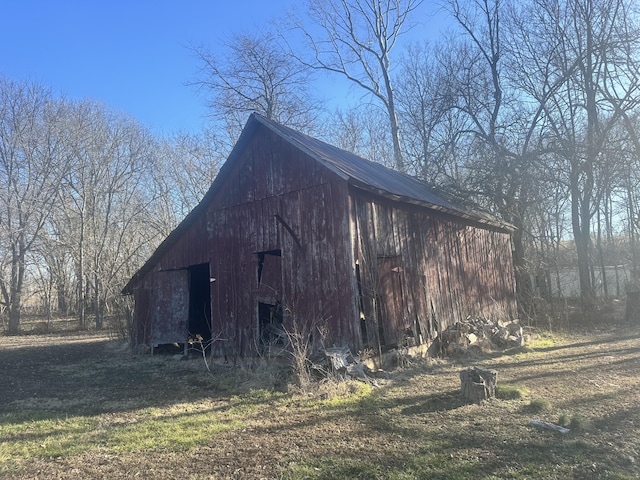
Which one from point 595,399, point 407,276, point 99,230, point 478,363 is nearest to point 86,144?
point 99,230

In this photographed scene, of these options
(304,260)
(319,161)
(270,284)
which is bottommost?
(270,284)

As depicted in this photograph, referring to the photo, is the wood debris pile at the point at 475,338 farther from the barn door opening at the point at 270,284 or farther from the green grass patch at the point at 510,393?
the barn door opening at the point at 270,284

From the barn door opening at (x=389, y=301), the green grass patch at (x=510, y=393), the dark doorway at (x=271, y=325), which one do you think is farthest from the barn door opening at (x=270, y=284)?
A: the green grass patch at (x=510, y=393)

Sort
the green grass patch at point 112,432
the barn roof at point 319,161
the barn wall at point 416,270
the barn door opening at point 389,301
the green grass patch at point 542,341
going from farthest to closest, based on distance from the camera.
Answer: the green grass patch at point 542,341 < the barn door opening at point 389,301 < the barn wall at point 416,270 < the barn roof at point 319,161 < the green grass patch at point 112,432

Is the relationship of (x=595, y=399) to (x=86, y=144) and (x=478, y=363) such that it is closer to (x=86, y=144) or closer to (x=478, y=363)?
(x=478, y=363)

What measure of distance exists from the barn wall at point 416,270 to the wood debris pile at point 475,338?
383 mm

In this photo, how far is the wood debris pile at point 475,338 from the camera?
11586mm

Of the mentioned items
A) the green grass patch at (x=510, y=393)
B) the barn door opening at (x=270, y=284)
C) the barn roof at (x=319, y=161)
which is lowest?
the green grass patch at (x=510, y=393)

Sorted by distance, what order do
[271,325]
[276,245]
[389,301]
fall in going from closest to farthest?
1. [389,301]
2. [276,245]
3. [271,325]

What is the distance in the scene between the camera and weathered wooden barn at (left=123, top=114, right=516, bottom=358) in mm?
9828

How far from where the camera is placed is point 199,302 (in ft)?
49.8

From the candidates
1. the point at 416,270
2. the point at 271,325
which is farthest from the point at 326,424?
the point at 416,270

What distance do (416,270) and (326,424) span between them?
6.11 meters

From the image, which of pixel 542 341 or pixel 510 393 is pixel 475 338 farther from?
pixel 510 393
